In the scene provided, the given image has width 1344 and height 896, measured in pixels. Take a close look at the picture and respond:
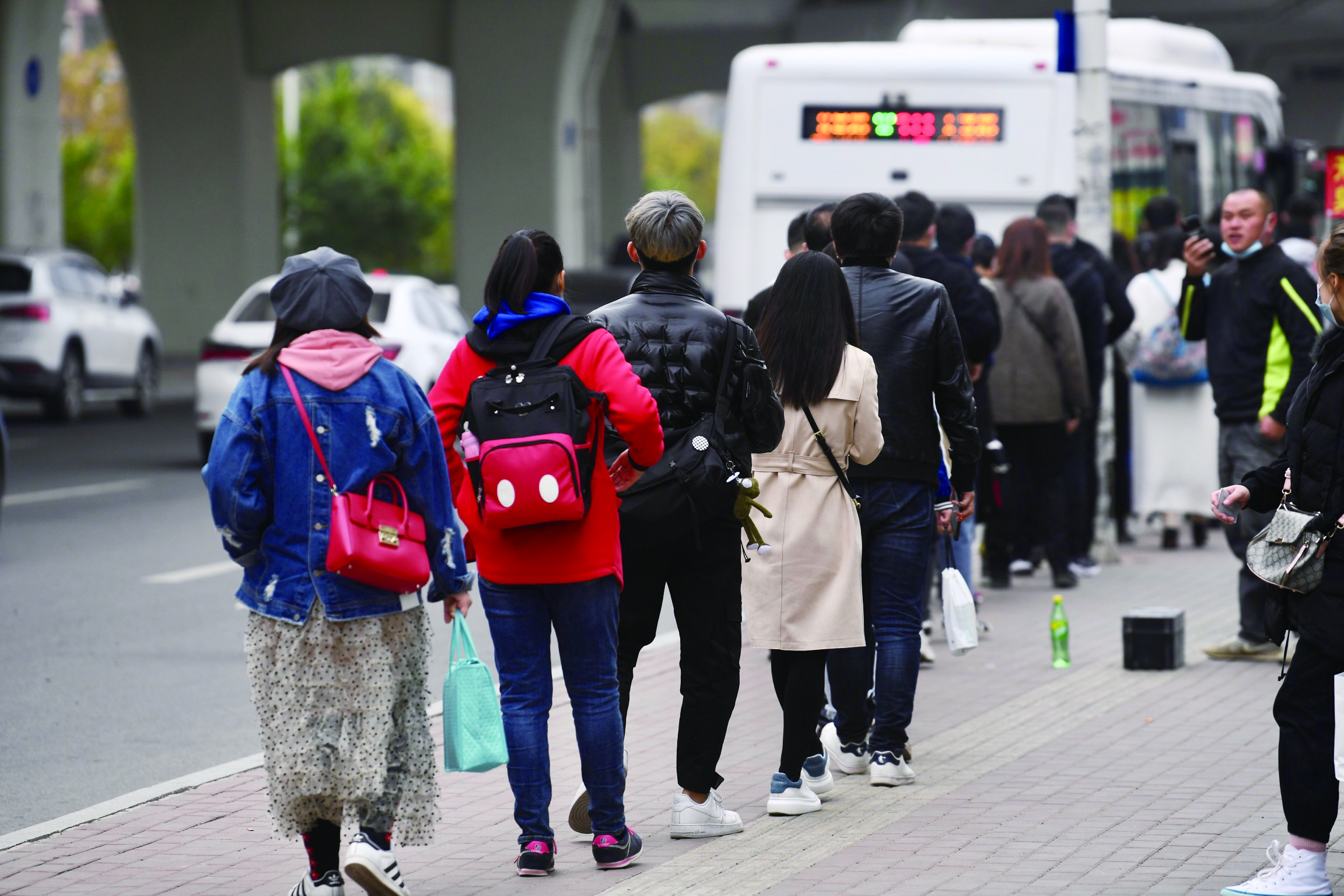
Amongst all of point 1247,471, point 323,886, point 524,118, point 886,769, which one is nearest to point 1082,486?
point 1247,471

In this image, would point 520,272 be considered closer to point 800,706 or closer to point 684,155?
point 800,706

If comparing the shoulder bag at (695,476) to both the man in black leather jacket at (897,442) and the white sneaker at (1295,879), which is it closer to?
the man in black leather jacket at (897,442)

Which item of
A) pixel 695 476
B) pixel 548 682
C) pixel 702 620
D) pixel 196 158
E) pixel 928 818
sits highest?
pixel 196 158

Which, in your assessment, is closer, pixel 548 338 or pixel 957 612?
Result: pixel 548 338

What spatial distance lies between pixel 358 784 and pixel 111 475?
42.0 feet

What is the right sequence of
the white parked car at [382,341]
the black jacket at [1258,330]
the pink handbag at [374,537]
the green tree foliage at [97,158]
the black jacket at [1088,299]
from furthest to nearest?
the green tree foliage at [97,158], the white parked car at [382,341], the black jacket at [1088,299], the black jacket at [1258,330], the pink handbag at [374,537]

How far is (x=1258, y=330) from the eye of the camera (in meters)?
7.98

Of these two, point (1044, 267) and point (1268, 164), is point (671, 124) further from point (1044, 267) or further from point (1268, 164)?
point (1044, 267)

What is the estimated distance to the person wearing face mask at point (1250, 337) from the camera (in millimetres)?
7824

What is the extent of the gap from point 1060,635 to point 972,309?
165 cm

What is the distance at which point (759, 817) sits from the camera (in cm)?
593

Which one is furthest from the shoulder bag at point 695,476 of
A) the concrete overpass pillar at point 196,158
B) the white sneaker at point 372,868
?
the concrete overpass pillar at point 196,158

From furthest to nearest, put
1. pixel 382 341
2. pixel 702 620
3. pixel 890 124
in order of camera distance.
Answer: pixel 382 341, pixel 890 124, pixel 702 620

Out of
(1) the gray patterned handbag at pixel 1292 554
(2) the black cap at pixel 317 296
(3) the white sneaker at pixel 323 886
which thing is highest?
(2) the black cap at pixel 317 296
